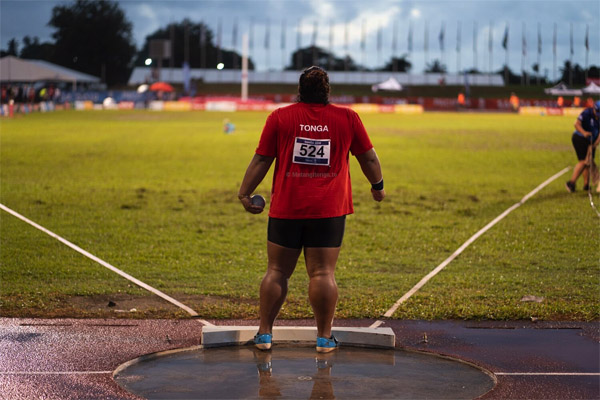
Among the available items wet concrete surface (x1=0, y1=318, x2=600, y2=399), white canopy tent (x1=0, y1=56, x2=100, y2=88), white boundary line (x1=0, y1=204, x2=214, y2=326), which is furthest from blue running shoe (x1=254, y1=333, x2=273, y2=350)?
white canopy tent (x1=0, y1=56, x2=100, y2=88)

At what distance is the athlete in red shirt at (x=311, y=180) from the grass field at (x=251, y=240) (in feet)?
5.48

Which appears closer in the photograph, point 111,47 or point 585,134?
point 585,134

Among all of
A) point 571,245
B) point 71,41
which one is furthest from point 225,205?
point 71,41

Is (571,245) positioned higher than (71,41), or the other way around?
(71,41)

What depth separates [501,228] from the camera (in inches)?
560

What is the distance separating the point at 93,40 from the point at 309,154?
129m

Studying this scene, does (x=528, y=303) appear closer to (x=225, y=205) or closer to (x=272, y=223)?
(x=272, y=223)

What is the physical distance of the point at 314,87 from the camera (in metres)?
6.40

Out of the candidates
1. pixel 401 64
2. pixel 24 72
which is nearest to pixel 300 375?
pixel 24 72

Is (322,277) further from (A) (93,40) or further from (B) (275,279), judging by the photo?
(A) (93,40)

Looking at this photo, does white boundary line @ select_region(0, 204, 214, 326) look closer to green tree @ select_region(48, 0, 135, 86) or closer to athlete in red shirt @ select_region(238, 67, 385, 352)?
athlete in red shirt @ select_region(238, 67, 385, 352)

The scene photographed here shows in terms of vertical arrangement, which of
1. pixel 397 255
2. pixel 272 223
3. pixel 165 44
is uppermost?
pixel 165 44

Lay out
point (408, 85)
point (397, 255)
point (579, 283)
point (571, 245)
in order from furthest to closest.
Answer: point (408, 85), point (571, 245), point (397, 255), point (579, 283)

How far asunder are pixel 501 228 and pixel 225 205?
520 centimetres
